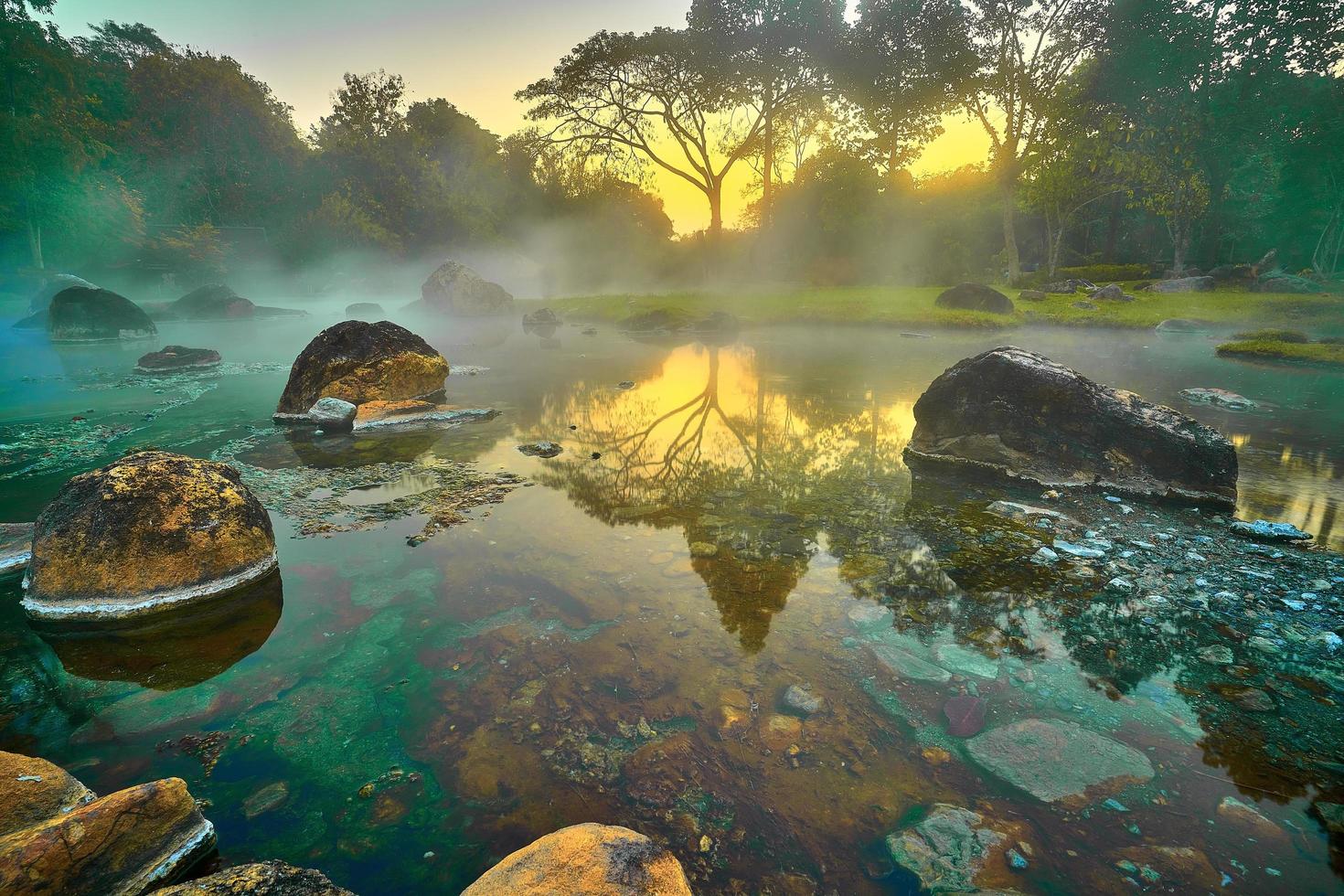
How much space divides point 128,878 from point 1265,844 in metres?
5.06

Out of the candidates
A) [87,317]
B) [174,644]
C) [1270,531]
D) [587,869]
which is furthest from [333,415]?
[87,317]

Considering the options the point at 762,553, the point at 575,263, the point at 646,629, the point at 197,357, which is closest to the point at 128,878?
the point at 646,629

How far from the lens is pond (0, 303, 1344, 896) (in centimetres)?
292

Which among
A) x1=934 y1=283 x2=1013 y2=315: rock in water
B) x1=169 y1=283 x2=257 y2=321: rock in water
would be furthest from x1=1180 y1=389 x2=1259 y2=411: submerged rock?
x1=169 y1=283 x2=257 y2=321: rock in water

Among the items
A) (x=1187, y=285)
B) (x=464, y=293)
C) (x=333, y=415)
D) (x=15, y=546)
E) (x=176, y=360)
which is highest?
(x=464, y=293)

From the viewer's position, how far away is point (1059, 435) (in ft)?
26.1

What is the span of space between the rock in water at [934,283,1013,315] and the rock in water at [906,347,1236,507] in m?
21.4

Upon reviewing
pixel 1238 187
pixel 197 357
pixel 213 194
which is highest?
pixel 213 194

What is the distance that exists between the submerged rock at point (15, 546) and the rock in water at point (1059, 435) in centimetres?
1016

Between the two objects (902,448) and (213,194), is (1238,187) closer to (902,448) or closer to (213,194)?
(902,448)

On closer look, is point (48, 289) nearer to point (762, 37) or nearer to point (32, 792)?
point (762, 37)

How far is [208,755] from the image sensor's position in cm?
338

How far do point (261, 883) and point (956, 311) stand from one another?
3020cm

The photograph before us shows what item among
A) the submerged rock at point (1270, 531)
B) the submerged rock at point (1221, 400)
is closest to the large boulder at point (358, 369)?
the submerged rock at point (1270, 531)
